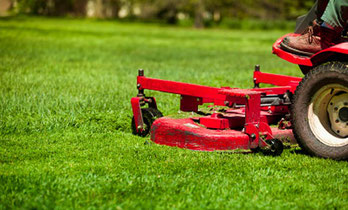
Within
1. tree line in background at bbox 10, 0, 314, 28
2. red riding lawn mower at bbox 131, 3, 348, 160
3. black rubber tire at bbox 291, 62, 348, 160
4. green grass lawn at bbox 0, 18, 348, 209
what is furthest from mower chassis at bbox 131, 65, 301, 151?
tree line in background at bbox 10, 0, 314, 28

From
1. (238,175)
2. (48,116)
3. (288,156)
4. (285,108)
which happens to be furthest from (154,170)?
(48,116)

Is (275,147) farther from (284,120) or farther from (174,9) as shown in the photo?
(174,9)

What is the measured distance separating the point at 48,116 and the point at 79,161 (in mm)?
2102

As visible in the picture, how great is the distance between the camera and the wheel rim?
16.6ft

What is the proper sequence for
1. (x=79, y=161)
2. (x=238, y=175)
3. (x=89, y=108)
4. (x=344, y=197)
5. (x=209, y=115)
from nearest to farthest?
(x=344, y=197)
(x=238, y=175)
(x=79, y=161)
(x=209, y=115)
(x=89, y=108)

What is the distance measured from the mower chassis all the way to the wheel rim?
1.36ft

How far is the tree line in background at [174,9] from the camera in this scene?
5466 centimetres

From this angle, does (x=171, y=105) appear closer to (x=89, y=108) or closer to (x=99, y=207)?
(x=89, y=108)

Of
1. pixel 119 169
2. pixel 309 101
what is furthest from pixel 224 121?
pixel 119 169

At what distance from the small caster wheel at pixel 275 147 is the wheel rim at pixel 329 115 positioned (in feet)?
1.04

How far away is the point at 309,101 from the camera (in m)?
5.10

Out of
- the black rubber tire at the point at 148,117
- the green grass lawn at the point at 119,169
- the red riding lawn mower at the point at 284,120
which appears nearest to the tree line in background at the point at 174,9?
the green grass lawn at the point at 119,169

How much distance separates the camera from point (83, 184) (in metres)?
4.18

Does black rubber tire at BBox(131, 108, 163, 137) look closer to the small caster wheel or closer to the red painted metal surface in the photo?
the red painted metal surface
